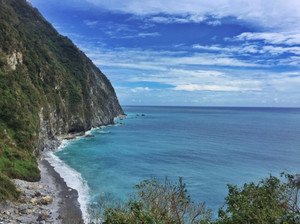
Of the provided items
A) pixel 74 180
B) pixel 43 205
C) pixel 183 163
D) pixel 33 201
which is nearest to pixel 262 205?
pixel 43 205

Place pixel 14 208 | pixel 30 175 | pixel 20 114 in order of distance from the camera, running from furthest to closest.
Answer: pixel 20 114 → pixel 30 175 → pixel 14 208

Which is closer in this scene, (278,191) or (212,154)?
(278,191)

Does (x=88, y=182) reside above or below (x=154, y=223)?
below

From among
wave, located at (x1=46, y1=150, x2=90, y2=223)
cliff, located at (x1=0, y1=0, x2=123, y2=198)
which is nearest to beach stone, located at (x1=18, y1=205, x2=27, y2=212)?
cliff, located at (x1=0, y1=0, x2=123, y2=198)

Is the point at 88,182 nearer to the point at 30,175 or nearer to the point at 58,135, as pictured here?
the point at 30,175

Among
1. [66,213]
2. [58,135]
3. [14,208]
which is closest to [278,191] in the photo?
[66,213]

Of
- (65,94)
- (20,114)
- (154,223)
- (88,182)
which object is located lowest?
(88,182)

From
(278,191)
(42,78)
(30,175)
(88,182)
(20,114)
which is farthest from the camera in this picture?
(42,78)

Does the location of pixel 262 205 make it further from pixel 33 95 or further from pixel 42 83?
pixel 42 83
